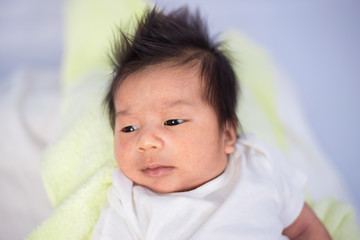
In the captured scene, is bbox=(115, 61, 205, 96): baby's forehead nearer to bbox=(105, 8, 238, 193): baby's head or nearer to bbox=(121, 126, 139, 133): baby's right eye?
bbox=(105, 8, 238, 193): baby's head

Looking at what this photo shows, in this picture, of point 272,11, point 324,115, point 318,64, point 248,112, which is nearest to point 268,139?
point 248,112

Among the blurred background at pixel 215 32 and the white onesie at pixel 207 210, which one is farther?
the blurred background at pixel 215 32

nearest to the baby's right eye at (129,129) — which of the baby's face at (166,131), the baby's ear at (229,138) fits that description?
the baby's face at (166,131)

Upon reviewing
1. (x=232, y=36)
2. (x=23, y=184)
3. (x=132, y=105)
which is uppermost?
(x=232, y=36)

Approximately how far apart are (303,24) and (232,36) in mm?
542

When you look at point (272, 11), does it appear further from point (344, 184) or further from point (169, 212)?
point (169, 212)

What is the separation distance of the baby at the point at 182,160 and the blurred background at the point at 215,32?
475mm

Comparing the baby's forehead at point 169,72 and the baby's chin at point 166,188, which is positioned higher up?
the baby's forehead at point 169,72

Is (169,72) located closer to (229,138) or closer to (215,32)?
(229,138)

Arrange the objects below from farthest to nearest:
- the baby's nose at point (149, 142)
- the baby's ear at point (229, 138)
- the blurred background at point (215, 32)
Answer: the blurred background at point (215, 32) < the baby's ear at point (229, 138) < the baby's nose at point (149, 142)

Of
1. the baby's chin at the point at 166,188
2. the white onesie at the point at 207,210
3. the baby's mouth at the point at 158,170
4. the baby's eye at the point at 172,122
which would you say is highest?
the baby's eye at the point at 172,122

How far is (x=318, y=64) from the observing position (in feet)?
5.51

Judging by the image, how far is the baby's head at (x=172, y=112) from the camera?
0.77 metres

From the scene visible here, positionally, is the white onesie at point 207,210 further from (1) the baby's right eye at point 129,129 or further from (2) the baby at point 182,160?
(1) the baby's right eye at point 129,129
